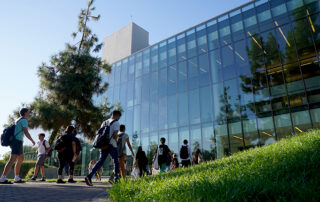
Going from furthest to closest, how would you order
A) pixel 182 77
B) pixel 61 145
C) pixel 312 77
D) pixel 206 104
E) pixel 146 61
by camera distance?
pixel 146 61 → pixel 182 77 → pixel 206 104 → pixel 312 77 → pixel 61 145

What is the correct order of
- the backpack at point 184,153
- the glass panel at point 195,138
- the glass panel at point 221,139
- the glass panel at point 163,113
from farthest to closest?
1. the glass panel at point 163,113
2. the glass panel at point 195,138
3. the glass panel at point 221,139
4. the backpack at point 184,153

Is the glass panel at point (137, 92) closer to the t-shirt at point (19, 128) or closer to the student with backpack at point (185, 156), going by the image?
the student with backpack at point (185, 156)

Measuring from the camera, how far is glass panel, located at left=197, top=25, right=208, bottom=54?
62.4ft

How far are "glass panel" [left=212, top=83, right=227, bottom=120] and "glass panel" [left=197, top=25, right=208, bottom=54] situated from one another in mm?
3529

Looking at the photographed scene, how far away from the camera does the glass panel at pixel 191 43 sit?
A: 19.7 m

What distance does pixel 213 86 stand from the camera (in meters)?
17.6

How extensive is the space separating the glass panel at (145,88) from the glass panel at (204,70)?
19.9 feet

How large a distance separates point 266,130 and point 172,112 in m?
7.90

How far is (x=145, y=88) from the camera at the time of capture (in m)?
22.9

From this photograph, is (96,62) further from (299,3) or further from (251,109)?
(299,3)

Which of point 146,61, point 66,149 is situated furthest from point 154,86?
point 66,149

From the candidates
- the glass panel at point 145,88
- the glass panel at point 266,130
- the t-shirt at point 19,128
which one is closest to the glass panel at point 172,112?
the glass panel at point 145,88

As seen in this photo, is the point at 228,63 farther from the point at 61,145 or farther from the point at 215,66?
the point at 61,145

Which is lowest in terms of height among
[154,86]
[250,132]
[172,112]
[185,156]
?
[185,156]
